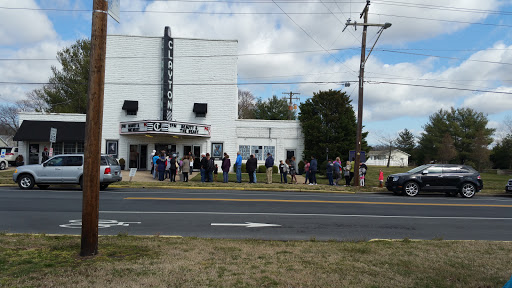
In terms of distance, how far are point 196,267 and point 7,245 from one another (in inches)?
143

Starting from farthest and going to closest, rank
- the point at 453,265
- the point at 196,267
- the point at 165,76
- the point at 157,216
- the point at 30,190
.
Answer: the point at 165,76 → the point at 30,190 → the point at 157,216 → the point at 453,265 → the point at 196,267

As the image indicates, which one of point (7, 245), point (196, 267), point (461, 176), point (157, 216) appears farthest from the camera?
point (461, 176)


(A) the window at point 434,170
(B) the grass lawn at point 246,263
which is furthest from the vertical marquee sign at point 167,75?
(B) the grass lawn at point 246,263

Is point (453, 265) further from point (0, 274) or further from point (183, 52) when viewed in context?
point (183, 52)

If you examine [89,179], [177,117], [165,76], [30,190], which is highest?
[165,76]

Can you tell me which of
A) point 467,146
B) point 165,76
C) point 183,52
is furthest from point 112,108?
point 467,146

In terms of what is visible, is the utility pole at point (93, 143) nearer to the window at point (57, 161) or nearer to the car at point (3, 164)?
the window at point (57, 161)

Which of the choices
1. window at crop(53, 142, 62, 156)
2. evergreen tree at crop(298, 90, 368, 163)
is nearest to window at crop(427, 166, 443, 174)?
evergreen tree at crop(298, 90, 368, 163)

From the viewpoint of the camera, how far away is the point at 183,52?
30125mm

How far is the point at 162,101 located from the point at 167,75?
205cm

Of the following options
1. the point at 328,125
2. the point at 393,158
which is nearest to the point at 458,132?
the point at 393,158

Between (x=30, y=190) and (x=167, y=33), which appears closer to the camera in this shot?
(x=30, y=190)

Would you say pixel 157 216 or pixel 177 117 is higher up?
pixel 177 117

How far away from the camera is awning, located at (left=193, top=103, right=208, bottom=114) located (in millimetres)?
29922
